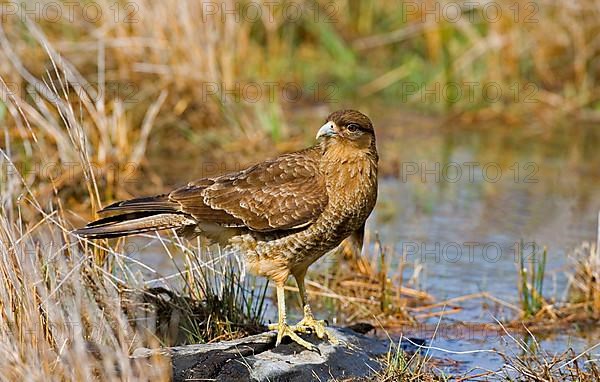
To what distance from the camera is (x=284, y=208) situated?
5.51 m

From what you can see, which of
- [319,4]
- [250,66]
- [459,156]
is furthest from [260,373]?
[319,4]

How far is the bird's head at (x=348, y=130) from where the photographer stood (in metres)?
5.59

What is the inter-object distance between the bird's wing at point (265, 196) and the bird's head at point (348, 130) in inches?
7.3

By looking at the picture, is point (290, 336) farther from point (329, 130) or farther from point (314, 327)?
point (329, 130)

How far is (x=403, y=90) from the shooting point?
11.6 meters

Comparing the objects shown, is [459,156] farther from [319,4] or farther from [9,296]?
[9,296]

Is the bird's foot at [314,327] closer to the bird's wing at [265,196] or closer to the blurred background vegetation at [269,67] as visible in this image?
the bird's wing at [265,196]

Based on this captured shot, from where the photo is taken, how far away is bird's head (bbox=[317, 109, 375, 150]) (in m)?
5.59

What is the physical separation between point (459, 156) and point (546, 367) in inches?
217

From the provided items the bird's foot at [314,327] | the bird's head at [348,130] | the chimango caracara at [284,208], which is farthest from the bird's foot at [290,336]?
the bird's head at [348,130]

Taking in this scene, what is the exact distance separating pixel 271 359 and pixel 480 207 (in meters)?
4.00

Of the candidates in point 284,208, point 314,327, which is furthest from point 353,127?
point 314,327

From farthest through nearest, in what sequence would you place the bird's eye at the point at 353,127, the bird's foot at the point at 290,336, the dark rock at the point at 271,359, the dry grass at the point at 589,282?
the dry grass at the point at 589,282 → the bird's eye at the point at 353,127 → the bird's foot at the point at 290,336 → the dark rock at the point at 271,359

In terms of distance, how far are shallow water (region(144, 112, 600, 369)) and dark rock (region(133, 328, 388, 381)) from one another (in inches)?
24.3
